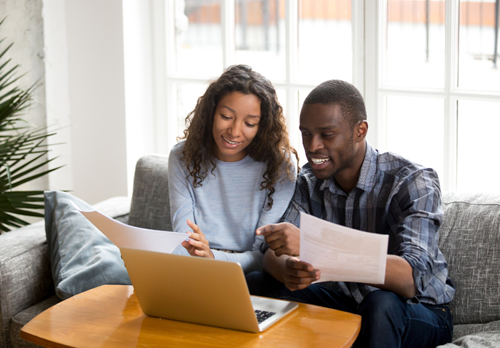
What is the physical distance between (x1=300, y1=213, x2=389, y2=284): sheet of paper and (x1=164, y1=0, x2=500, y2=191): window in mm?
1043

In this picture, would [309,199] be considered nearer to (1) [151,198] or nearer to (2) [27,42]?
(1) [151,198]

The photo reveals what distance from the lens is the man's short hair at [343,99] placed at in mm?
1628

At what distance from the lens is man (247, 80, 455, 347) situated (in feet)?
4.60

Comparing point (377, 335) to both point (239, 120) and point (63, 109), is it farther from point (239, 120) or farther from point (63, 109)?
point (63, 109)

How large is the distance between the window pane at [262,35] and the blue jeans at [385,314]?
127 cm

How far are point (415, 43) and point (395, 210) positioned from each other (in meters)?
0.97

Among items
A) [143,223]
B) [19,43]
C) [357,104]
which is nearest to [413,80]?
[357,104]

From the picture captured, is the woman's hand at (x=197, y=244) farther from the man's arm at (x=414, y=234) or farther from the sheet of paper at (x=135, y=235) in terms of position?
the man's arm at (x=414, y=234)

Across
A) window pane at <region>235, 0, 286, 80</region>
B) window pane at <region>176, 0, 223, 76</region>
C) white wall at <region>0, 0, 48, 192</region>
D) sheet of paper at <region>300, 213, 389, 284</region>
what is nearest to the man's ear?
sheet of paper at <region>300, 213, 389, 284</region>

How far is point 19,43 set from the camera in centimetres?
296

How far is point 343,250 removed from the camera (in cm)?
118

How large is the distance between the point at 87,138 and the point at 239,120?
145cm

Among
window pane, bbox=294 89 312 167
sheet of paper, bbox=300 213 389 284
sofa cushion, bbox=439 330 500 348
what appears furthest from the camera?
window pane, bbox=294 89 312 167

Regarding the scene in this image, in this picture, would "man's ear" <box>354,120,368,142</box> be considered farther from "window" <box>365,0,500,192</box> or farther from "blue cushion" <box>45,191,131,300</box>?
"blue cushion" <box>45,191,131,300</box>
